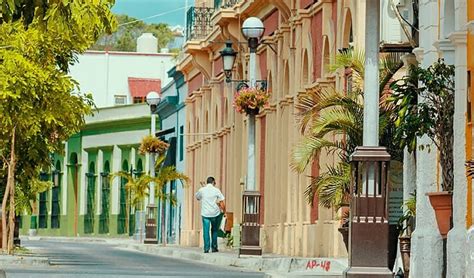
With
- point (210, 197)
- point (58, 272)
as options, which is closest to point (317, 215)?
point (210, 197)

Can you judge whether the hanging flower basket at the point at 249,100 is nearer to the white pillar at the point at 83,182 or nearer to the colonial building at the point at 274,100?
the colonial building at the point at 274,100

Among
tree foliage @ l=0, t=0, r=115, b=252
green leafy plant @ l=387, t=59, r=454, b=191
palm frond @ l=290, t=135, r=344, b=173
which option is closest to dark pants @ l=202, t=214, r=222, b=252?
tree foliage @ l=0, t=0, r=115, b=252

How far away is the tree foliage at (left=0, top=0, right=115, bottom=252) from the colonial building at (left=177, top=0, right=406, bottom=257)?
195 inches

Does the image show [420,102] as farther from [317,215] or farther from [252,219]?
[317,215]

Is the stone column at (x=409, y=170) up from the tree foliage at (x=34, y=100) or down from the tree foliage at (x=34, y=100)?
down

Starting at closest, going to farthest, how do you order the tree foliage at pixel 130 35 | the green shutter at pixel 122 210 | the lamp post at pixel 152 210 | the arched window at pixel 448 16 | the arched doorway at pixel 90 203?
the arched window at pixel 448 16
the lamp post at pixel 152 210
the green shutter at pixel 122 210
the arched doorway at pixel 90 203
the tree foliage at pixel 130 35

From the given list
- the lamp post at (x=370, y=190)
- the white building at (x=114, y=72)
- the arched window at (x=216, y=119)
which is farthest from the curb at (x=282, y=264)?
the white building at (x=114, y=72)

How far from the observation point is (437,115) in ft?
62.0

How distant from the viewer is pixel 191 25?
56.9m

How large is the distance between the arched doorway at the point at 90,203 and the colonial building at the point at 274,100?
2109 cm

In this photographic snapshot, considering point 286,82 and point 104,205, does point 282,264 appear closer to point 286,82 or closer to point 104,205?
point 286,82

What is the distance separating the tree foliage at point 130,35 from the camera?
4830 inches

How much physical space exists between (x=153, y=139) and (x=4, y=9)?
140 ft

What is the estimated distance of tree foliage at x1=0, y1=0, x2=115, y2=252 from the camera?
28562mm
